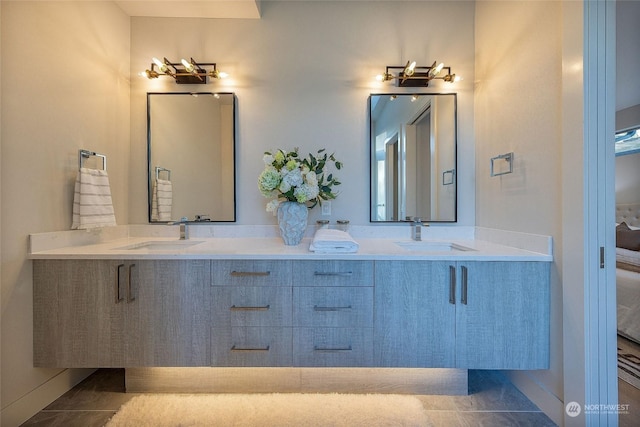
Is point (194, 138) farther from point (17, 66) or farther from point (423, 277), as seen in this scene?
point (423, 277)

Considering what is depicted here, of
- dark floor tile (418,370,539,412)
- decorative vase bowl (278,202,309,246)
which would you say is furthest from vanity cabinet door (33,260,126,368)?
dark floor tile (418,370,539,412)

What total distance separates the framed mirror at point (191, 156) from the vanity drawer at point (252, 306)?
73 centimetres

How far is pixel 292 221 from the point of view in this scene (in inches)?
68.1

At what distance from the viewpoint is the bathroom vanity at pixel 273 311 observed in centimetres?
140

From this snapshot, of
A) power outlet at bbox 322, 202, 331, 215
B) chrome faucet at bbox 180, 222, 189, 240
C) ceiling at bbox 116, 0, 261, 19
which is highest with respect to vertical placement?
ceiling at bbox 116, 0, 261, 19

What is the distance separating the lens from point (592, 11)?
3.84ft

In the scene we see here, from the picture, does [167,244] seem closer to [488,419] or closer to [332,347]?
[332,347]

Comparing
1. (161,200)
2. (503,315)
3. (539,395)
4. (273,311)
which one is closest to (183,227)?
(161,200)

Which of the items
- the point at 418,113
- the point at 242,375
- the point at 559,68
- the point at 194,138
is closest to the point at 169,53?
the point at 194,138

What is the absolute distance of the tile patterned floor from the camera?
1.39 meters

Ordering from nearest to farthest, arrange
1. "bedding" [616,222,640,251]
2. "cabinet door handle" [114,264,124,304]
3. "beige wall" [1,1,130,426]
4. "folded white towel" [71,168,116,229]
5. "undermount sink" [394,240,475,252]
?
"beige wall" [1,1,130,426], "cabinet door handle" [114,264,124,304], "folded white towel" [71,168,116,229], "undermount sink" [394,240,475,252], "bedding" [616,222,640,251]

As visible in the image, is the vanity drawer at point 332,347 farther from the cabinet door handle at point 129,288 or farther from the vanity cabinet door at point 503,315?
the cabinet door handle at point 129,288

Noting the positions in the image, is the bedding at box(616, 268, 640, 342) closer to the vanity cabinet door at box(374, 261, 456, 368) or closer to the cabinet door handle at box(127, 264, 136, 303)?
the vanity cabinet door at box(374, 261, 456, 368)

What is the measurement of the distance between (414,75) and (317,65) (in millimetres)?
698
